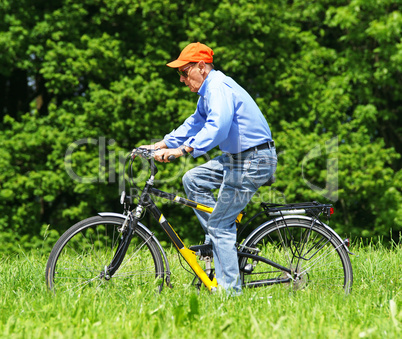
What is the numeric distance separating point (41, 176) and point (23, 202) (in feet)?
3.40

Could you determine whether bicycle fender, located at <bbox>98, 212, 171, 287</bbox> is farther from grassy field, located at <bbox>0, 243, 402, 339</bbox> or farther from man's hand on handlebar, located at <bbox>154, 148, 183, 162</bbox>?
man's hand on handlebar, located at <bbox>154, 148, 183, 162</bbox>

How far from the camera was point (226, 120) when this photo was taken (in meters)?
2.99

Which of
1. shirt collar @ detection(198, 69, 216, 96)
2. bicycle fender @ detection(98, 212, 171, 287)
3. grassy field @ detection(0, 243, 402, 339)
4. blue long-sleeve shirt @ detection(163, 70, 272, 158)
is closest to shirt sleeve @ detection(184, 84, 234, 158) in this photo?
blue long-sleeve shirt @ detection(163, 70, 272, 158)

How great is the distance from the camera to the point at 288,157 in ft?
31.6

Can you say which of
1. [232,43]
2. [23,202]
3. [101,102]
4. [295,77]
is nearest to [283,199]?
[295,77]

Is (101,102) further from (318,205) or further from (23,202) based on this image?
(318,205)

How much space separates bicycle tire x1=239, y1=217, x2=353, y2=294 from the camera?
3.35 meters

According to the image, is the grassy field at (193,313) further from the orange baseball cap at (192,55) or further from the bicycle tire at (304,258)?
the orange baseball cap at (192,55)

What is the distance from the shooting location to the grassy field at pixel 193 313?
2.39 m

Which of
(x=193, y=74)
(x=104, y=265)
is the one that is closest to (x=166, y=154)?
(x=193, y=74)

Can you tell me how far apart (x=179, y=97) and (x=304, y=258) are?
7.25 metres

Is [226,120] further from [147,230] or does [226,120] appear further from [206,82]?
[147,230]

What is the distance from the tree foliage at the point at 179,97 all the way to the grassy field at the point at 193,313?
640cm

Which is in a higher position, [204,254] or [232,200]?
[232,200]
